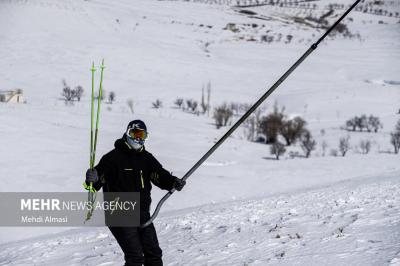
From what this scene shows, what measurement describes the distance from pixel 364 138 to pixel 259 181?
21.2 metres

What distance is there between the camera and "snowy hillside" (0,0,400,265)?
8.47 m

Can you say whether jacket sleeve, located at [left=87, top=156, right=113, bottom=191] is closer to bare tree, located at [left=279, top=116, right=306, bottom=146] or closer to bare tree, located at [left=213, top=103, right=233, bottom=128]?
bare tree, located at [left=279, top=116, right=306, bottom=146]

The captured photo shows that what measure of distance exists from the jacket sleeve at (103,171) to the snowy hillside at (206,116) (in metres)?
2.40

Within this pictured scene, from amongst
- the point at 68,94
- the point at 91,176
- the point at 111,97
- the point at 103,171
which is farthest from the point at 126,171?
the point at 111,97

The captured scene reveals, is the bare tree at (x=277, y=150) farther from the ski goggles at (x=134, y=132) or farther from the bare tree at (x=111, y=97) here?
the ski goggles at (x=134, y=132)

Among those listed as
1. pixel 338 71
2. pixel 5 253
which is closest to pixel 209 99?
pixel 338 71

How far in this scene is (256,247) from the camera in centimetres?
696

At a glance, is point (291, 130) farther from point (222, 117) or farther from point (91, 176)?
point (91, 176)

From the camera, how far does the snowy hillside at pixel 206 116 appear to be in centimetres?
847

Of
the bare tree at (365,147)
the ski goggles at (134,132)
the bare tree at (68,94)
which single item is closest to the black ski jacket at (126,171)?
the ski goggles at (134,132)

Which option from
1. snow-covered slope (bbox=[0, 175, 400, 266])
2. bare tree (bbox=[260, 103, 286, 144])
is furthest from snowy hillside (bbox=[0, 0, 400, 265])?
bare tree (bbox=[260, 103, 286, 144])

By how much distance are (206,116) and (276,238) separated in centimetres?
4929

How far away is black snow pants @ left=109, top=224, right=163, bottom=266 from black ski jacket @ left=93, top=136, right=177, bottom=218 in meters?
0.18

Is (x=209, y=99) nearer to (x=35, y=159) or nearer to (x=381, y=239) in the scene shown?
(x=35, y=159)
